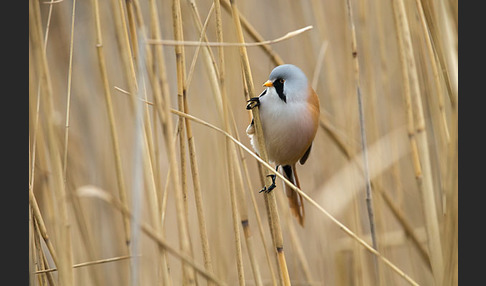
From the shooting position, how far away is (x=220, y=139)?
3.34 feet

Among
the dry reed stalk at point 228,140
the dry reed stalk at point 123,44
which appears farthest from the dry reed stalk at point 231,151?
the dry reed stalk at point 123,44

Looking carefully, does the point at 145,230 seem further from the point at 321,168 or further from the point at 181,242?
the point at 321,168

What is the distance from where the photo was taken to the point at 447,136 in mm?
920

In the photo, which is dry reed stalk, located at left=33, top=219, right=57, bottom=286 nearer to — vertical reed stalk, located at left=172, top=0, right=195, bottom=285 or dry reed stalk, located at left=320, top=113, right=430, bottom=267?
vertical reed stalk, located at left=172, top=0, right=195, bottom=285

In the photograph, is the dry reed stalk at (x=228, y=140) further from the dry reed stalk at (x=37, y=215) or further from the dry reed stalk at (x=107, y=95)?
the dry reed stalk at (x=37, y=215)

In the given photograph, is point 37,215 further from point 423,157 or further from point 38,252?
point 423,157

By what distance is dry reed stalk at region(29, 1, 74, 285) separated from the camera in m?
0.77

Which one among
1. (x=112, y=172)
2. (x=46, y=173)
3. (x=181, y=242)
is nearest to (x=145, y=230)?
(x=181, y=242)

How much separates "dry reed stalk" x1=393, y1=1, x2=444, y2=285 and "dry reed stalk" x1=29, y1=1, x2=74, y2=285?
569 millimetres

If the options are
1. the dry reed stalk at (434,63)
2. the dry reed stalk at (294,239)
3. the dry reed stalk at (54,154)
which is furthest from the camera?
the dry reed stalk at (294,239)

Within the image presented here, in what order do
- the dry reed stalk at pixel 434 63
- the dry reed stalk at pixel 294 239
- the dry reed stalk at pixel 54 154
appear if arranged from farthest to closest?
the dry reed stalk at pixel 294 239
the dry reed stalk at pixel 434 63
the dry reed stalk at pixel 54 154

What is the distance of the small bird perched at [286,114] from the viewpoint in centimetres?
93

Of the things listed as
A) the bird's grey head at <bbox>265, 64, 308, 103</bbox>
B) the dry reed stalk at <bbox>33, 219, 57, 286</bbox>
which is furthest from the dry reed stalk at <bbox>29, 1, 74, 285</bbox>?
the bird's grey head at <bbox>265, 64, 308, 103</bbox>

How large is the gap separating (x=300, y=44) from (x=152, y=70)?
444 millimetres
